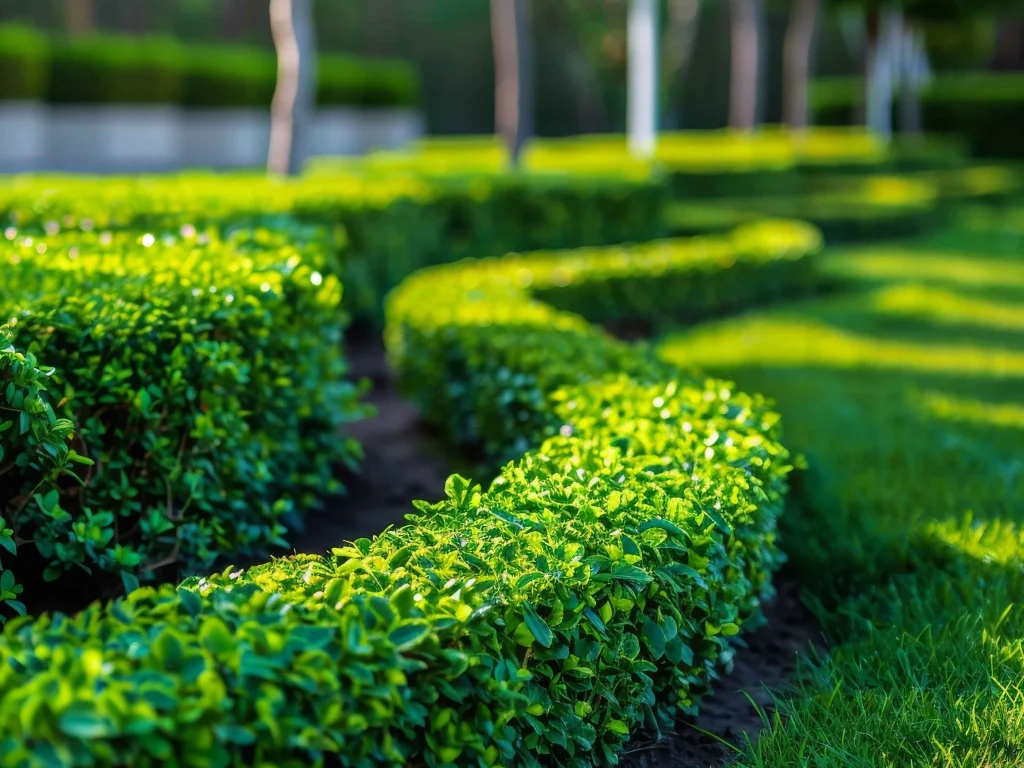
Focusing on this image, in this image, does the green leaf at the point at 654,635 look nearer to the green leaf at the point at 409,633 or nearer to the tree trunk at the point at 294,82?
the green leaf at the point at 409,633

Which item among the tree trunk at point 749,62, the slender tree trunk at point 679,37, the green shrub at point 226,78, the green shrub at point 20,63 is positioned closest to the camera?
the green shrub at point 20,63

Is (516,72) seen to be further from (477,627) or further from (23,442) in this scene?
(477,627)

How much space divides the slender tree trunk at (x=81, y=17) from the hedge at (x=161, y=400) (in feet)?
82.0

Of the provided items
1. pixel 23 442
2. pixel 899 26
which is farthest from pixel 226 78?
pixel 23 442

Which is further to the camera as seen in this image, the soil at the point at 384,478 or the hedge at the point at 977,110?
the hedge at the point at 977,110

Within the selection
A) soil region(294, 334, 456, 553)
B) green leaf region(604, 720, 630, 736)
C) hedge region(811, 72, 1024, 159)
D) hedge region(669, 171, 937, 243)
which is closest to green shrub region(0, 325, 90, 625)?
soil region(294, 334, 456, 553)

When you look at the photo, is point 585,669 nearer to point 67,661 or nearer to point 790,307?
point 67,661

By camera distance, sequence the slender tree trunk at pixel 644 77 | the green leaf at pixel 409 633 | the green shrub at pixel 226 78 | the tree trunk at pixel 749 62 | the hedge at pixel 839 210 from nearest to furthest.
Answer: the green leaf at pixel 409 633
the slender tree trunk at pixel 644 77
the hedge at pixel 839 210
the tree trunk at pixel 749 62
the green shrub at pixel 226 78

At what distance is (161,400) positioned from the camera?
3738mm

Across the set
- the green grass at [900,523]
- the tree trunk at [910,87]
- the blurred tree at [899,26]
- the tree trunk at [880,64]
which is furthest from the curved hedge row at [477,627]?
the tree trunk at [910,87]

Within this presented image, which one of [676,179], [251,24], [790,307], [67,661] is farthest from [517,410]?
[251,24]

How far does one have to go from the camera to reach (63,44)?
21.3m

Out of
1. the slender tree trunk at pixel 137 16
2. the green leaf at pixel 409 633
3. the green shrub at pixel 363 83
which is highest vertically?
the slender tree trunk at pixel 137 16

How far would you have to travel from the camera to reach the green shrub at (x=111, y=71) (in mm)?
21062
